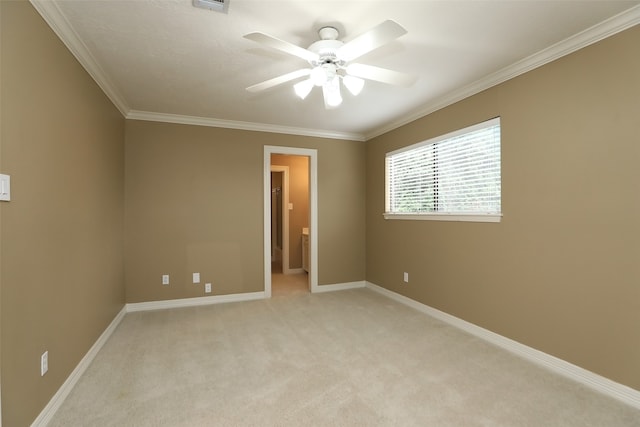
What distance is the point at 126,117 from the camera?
12.5ft

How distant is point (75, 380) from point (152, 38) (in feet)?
8.27

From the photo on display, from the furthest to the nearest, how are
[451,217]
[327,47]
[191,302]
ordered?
1. [191,302]
2. [451,217]
3. [327,47]

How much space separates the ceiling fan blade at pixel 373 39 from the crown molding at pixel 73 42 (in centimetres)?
173

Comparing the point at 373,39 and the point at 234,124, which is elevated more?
the point at 234,124

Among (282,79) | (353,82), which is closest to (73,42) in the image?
(282,79)

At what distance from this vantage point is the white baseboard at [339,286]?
4.78 m

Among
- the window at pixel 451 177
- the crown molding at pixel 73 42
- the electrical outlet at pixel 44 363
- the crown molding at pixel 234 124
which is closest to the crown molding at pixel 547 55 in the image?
the window at pixel 451 177

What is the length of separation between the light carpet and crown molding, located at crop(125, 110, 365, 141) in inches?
98.3

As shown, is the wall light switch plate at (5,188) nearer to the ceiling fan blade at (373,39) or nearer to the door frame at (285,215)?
the ceiling fan blade at (373,39)

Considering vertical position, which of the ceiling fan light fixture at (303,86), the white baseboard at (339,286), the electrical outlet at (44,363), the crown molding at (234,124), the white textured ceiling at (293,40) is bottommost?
the white baseboard at (339,286)

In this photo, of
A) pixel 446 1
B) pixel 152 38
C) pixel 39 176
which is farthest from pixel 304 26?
pixel 39 176

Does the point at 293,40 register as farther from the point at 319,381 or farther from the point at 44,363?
the point at 44,363

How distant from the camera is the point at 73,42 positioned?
7.09ft

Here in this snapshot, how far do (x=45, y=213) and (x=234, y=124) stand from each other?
2763 mm
